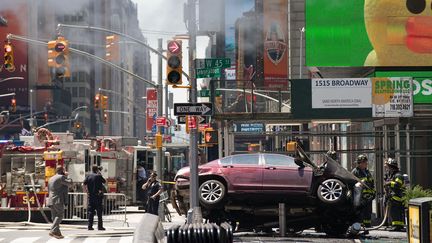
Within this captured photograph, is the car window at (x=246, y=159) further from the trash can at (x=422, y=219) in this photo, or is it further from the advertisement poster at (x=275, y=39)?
the advertisement poster at (x=275, y=39)

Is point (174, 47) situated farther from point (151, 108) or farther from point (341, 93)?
point (151, 108)

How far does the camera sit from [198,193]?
1714 centimetres

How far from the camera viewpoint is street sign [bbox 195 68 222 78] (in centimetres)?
1930

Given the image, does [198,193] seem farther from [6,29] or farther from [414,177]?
[6,29]

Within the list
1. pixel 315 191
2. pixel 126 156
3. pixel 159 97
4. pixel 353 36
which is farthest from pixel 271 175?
pixel 126 156

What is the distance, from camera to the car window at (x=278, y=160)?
17.4m

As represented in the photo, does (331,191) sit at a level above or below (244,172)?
below

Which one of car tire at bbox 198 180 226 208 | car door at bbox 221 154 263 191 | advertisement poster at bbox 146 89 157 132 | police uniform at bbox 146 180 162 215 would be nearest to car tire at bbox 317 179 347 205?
car door at bbox 221 154 263 191

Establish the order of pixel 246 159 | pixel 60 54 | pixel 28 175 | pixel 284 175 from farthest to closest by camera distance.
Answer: pixel 60 54 → pixel 28 175 → pixel 246 159 → pixel 284 175

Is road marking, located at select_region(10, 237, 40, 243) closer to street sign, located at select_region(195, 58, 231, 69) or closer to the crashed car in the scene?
the crashed car

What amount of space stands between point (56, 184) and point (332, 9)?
A: 10957 millimetres

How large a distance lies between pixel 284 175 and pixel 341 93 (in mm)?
5612

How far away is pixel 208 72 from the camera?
19406 mm

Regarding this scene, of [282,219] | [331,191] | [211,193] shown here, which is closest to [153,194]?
[211,193]
